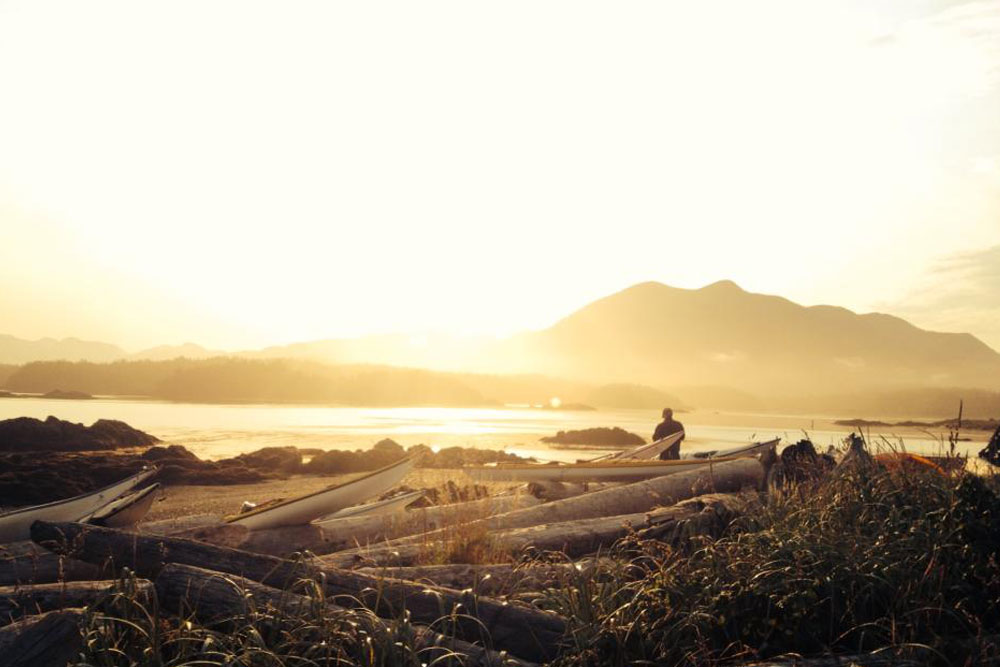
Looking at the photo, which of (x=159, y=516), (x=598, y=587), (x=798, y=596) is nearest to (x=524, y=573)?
(x=598, y=587)

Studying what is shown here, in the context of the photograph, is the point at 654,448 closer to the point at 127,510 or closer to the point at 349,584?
the point at 127,510

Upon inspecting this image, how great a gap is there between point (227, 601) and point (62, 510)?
741 cm

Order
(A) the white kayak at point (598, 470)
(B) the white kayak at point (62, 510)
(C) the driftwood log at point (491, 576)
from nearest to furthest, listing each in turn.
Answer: (C) the driftwood log at point (491, 576) → (B) the white kayak at point (62, 510) → (A) the white kayak at point (598, 470)

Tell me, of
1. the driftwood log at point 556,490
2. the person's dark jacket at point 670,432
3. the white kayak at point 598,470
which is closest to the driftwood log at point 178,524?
the driftwood log at point 556,490

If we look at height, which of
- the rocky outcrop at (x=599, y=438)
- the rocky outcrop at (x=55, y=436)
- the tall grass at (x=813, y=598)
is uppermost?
the tall grass at (x=813, y=598)

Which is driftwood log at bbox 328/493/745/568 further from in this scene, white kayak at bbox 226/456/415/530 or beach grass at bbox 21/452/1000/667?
white kayak at bbox 226/456/415/530

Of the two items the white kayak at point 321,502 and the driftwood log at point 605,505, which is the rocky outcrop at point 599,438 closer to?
the driftwood log at point 605,505

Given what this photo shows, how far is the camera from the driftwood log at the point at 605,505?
8.70 metres

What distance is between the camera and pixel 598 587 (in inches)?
257

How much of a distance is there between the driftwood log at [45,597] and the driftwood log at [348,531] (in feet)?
11.4

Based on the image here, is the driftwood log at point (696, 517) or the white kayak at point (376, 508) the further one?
the white kayak at point (376, 508)

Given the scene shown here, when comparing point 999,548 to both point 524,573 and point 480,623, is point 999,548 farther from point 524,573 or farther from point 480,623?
point 480,623

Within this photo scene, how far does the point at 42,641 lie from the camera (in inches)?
191

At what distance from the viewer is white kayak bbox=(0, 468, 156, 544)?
409 inches
